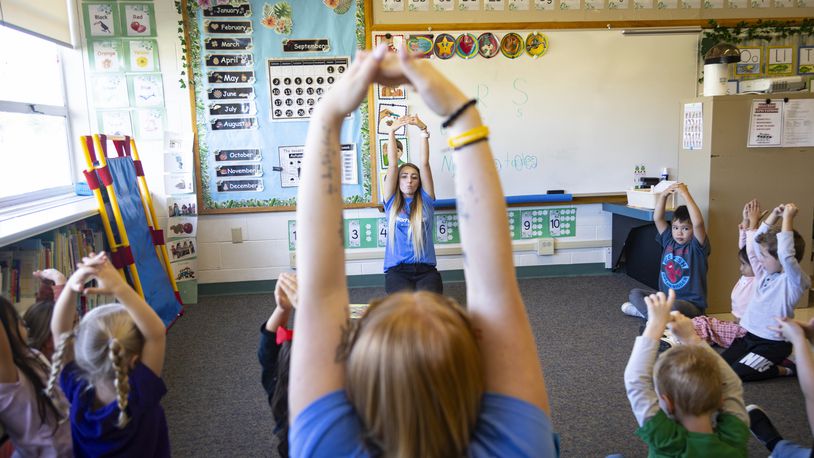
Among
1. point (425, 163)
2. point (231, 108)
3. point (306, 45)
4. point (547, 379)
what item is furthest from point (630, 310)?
point (231, 108)

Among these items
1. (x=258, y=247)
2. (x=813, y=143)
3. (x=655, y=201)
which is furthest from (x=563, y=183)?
(x=258, y=247)

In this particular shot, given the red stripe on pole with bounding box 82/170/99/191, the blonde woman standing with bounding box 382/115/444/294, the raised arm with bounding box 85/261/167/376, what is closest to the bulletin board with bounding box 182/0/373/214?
the blonde woman standing with bounding box 382/115/444/294

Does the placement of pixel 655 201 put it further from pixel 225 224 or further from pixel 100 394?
pixel 100 394

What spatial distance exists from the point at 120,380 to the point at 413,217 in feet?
8.14

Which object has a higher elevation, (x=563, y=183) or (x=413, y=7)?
(x=413, y=7)

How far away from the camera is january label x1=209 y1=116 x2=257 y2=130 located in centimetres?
421

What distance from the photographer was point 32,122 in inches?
143

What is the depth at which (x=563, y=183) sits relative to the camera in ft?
14.7

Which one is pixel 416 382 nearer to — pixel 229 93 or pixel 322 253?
pixel 322 253

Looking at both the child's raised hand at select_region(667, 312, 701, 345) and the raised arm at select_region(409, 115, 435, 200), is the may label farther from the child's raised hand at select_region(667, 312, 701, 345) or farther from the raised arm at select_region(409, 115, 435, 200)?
the child's raised hand at select_region(667, 312, 701, 345)

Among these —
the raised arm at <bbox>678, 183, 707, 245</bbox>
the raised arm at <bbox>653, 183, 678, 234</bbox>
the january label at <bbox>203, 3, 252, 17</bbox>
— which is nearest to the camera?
the raised arm at <bbox>678, 183, 707, 245</bbox>

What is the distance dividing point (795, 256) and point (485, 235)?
237cm

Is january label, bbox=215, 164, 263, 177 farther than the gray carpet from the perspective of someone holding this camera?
Yes

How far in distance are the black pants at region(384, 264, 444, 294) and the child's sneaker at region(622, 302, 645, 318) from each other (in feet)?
3.96
